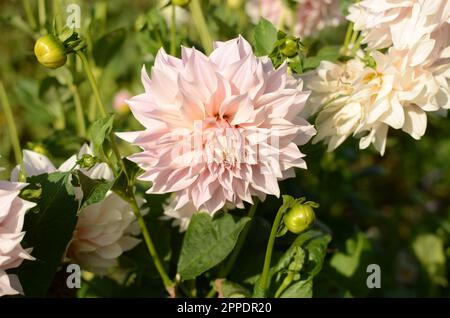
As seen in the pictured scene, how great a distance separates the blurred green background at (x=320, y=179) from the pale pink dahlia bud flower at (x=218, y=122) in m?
0.17

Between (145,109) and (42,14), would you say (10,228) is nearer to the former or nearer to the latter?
(145,109)

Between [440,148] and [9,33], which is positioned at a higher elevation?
[9,33]

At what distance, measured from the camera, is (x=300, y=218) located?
79 cm

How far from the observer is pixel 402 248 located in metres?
1.83

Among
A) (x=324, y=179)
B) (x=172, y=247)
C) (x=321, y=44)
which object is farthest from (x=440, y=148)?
(x=172, y=247)

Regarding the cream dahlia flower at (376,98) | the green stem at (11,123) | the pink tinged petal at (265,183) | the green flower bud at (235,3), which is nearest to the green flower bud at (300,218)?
the pink tinged petal at (265,183)

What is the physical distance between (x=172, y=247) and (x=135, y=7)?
5.83 ft

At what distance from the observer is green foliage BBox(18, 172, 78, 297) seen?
0.85 metres

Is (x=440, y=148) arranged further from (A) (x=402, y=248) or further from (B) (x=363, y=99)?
(B) (x=363, y=99)

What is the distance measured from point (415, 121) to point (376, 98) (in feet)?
0.20

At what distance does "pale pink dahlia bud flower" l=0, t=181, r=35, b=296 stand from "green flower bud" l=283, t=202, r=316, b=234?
0.30 m

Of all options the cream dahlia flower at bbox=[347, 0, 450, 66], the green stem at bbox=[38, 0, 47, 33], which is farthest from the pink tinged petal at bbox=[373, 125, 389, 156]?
the green stem at bbox=[38, 0, 47, 33]

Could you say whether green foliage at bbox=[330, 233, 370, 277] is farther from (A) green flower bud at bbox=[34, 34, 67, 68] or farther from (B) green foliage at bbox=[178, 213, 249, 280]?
(A) green flower bud at bbox=[34, 34, 67, 68]

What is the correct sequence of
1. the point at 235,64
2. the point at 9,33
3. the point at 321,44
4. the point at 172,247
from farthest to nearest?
1. the point at 9,33
2. the point at 321,44
3. the point at 172,247
4. the point at 235,64
